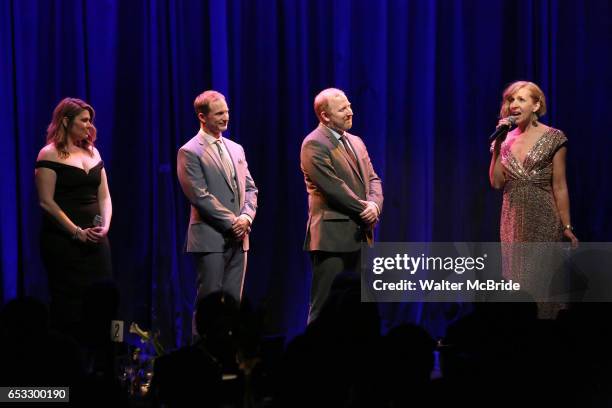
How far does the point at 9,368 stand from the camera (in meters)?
2.63

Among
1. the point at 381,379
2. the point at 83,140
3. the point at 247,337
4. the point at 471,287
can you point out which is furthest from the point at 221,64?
the point at 381,379

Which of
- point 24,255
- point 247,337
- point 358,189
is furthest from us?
point 24,255

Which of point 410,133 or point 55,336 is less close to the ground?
point 410,133

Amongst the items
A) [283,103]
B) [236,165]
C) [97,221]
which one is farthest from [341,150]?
[97,221]

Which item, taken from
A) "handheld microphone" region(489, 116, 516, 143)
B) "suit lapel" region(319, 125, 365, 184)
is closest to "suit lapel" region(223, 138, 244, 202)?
"suit lapel" region(319, 125, 365, 184)

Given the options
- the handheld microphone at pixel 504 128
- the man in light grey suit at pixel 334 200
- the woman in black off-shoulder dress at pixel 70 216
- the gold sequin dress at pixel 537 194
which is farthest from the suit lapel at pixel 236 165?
→ the gold sequin dress at pixel 537 194

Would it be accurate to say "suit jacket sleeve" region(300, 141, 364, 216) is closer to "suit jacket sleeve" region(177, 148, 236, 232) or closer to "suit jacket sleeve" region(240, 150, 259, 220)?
"suit jacket sleeve" region(240, 150, 259, 220)

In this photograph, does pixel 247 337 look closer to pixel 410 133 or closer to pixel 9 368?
pixel 9 368

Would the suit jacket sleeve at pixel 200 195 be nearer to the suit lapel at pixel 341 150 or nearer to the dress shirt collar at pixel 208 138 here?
the dress shirt collar at pixel 208 138

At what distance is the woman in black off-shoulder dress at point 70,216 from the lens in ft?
16.1

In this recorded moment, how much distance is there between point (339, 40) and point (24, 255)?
9.38 feet

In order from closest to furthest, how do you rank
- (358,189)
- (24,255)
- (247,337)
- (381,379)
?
(381,379)
(247,337)
(358,189)
(24,255)

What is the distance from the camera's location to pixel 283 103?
253 inches

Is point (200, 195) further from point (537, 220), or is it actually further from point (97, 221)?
point (537, 220)
